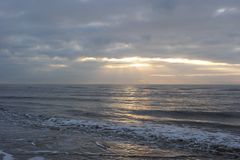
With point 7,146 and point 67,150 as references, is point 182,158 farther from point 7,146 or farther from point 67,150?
point 7,146

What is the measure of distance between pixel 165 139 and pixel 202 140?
1864 millimetres

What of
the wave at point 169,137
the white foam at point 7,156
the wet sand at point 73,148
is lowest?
the wave at point 169,137

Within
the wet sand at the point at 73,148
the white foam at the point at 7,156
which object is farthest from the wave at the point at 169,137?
the white foam at the point at 7,156

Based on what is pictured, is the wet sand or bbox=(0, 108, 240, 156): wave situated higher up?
the wet sand

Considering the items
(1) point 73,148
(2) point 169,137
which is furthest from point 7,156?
(2) point 169,137

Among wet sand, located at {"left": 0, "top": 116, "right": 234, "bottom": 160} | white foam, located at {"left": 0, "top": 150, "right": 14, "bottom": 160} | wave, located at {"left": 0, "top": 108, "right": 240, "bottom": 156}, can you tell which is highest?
white foam, located at {"left": 0, "top": 150, "right": 14, "bottom": 160}

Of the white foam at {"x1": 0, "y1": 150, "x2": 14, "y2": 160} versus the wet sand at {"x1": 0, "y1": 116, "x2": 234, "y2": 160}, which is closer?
the white foam at {"x1": 0, "y1": 150, "x2": 14, "y2": 160}

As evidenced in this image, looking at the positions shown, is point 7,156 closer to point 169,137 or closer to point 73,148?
point 73,148

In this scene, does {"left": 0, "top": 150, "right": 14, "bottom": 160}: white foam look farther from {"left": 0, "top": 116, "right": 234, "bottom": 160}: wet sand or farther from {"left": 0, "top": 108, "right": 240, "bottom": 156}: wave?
{"left": 0, "top": 108, "right": 240, "bottom": 156}: wave

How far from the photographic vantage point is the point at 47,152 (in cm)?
1218

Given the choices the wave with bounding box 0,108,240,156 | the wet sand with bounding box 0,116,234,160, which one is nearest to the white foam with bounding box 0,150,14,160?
the wet sand with bounding box 0,116,234,160

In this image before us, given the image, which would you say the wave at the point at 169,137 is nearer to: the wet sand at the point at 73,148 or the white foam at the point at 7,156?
the wet sand at the point at 73,148

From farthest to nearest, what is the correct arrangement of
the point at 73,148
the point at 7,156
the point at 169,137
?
the point at 169,137 < the point at 73,148 < the point at 7,156

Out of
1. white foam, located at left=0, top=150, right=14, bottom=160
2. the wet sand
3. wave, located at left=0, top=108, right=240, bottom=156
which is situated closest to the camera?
white foam, located at left=0, top=150, right=14, bottom=160
